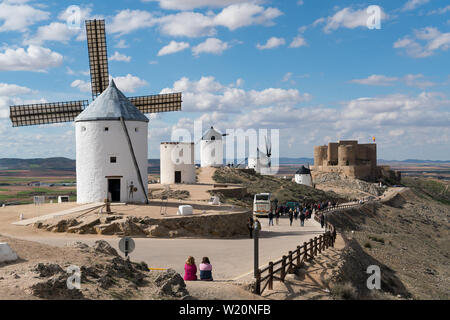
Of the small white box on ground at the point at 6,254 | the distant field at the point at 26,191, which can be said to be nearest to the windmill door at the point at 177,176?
the distant field at the point at 26,191

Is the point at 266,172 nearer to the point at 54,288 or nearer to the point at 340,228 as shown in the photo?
the point at 340,228

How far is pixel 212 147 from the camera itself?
54.7 m

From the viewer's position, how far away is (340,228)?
109ft

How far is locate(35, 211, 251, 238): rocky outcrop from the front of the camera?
60.6 ft

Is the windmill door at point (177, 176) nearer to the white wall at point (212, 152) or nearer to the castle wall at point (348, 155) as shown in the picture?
the white wall at point (212, 152)

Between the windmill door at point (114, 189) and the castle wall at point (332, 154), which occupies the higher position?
the castle wall at point (332, 154)

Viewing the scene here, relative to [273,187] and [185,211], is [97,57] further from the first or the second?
[273,187]

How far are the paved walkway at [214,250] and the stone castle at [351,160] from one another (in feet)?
140

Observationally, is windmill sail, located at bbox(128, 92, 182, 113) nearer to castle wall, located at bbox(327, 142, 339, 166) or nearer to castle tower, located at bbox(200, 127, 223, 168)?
castle tower, located at bbox(200, 127, 223, 168)

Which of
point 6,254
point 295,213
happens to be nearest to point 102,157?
point 6,254

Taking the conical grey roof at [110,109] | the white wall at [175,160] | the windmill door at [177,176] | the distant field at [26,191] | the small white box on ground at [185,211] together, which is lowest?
the distant field at [26,191]

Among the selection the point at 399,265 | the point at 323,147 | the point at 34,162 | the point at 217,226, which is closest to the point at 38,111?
the point at 217,226

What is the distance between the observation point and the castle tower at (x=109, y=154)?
22281 millimetres

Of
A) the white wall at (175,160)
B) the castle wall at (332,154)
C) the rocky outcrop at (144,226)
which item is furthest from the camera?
the castle wall at (332,154)
